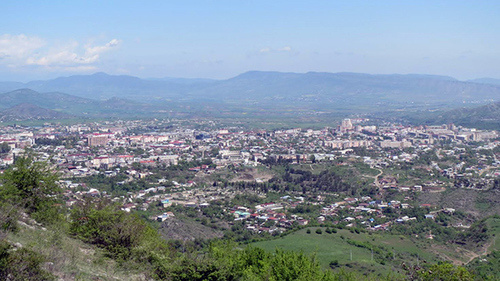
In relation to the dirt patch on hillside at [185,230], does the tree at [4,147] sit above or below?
above

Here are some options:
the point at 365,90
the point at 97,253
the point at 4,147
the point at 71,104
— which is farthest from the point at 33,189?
the point at 365,90

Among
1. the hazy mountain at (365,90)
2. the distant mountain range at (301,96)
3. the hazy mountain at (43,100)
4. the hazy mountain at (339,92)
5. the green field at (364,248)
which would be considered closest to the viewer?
the green field at (364,248)

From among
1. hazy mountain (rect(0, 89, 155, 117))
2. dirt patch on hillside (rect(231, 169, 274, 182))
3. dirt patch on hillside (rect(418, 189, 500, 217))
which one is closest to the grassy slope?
dirt patch on hillside (rect(418, 189, 500, 217))

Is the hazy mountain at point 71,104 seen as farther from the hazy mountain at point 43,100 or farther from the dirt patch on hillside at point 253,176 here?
the dirt patch on hillside at point 253,176

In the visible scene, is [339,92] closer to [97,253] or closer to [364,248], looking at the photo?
[364,248]

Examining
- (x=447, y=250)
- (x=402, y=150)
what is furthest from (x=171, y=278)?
(x=402, y=150)

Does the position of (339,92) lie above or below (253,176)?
above

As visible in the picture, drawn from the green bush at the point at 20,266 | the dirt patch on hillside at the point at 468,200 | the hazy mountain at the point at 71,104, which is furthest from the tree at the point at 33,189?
the hazy mountain at the point at 71,104
